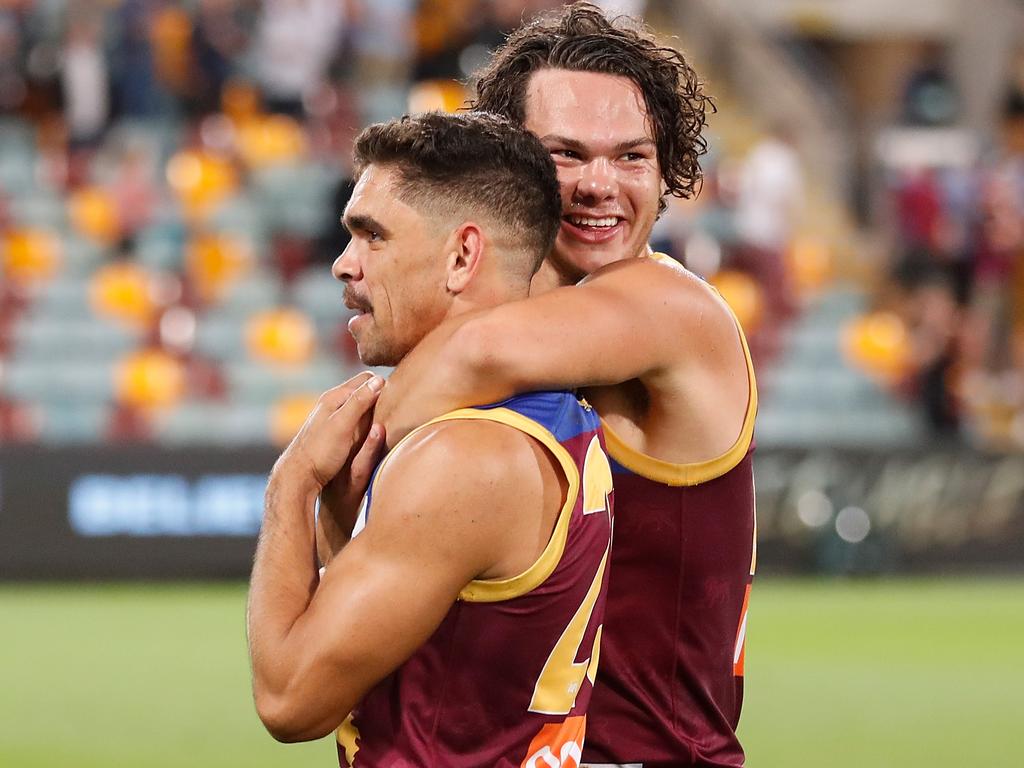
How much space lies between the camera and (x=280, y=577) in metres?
2.96

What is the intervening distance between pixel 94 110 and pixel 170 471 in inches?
148

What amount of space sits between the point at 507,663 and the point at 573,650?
0.46 ft

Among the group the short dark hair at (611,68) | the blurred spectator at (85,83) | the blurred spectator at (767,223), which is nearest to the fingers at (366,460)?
the short dark hair at (611,68)

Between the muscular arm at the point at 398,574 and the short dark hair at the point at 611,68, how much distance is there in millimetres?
996

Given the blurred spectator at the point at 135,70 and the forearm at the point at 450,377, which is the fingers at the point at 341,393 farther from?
the blurred spectator at the point at 135,70

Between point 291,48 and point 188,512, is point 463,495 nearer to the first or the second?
point 188,512

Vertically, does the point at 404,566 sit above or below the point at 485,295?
below

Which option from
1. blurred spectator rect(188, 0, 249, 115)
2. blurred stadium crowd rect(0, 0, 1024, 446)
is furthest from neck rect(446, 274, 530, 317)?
blurred spectator rect(188, 0, 249, 115)

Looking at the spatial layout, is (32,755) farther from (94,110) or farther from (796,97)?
(796,97)

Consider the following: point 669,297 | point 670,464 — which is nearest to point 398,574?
point 670,464

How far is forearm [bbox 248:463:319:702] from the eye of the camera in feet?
9.33

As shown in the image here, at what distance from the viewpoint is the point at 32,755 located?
7.45 m

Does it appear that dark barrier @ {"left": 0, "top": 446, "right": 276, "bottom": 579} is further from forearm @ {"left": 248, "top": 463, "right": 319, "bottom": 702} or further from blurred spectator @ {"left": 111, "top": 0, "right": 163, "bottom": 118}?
forearm @ {"left": 248, "top": 463, "right": 319, "bottom": 702}

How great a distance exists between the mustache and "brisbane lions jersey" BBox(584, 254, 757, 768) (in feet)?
1.74
